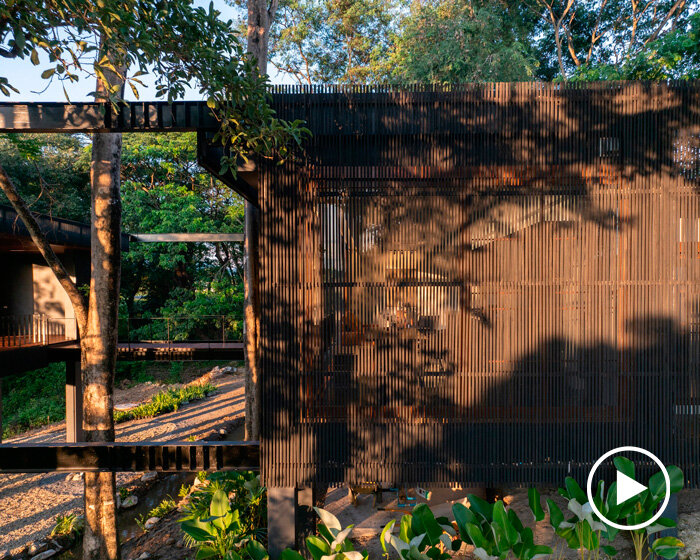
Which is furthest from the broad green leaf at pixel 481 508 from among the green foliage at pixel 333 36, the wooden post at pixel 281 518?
the green foliage at pixel 333 36

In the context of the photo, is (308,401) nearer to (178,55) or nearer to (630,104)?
(178,55)

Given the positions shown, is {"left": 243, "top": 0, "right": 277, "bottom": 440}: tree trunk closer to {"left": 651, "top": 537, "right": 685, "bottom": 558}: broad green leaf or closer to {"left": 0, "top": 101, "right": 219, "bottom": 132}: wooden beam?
{"left": 0, "top": 101, "right": 219, "bottom": 132}: wooden beam

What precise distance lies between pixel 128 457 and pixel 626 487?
178 inches

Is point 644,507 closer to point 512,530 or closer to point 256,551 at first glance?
point 512,530

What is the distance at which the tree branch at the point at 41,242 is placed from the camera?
4.73 meters

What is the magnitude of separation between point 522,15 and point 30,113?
52.4ft

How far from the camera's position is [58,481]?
8.65 metres

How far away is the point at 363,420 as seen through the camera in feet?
12.7

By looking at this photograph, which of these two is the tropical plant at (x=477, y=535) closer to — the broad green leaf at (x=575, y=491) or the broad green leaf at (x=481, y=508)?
the broad green leaf at (x=481, y=508)

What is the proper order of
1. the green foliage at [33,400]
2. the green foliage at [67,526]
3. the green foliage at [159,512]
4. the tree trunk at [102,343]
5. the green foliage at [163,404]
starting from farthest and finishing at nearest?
the green foliage at [33,400]
the green foliage at [163,404]
the green foliage at [159,512]
the green foliage at [67,526]
the tree trunk at [102,343]

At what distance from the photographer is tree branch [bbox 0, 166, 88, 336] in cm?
473

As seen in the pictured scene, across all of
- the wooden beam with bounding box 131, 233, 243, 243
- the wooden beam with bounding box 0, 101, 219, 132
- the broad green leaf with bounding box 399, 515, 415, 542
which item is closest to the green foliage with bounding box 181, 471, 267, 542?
the broad green leaf with bounding box 399, 515, 415, 542

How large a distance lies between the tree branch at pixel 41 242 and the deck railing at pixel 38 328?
5.94m

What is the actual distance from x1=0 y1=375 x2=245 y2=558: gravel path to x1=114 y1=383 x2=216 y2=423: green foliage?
257 mm
